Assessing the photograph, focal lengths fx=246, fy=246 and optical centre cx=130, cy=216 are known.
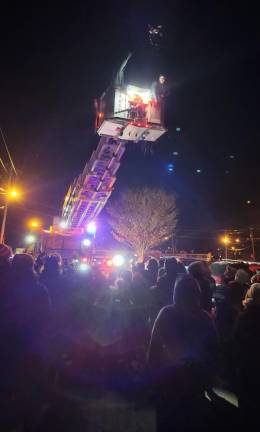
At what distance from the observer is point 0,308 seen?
107 inches

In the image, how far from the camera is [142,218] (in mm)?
31734

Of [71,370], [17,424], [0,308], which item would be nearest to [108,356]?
[71,370]

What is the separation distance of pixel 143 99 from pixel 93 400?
255 inches

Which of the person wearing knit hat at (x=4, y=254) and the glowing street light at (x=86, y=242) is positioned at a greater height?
the glowing street light at (x=86, y=242)

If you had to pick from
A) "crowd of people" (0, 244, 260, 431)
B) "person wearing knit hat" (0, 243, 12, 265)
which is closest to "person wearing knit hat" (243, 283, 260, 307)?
"crowd of people" (0, 244, 260, 431)

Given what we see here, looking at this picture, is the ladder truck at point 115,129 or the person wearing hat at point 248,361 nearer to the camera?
the person wearing hat at point 248,361

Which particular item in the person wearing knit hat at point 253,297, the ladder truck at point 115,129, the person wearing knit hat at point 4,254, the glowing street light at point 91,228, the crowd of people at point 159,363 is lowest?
the crowd of people at point 159,363

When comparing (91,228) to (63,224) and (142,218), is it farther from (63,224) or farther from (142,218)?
(142,218)

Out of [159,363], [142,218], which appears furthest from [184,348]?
[142,218]

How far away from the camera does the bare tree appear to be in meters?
31.4

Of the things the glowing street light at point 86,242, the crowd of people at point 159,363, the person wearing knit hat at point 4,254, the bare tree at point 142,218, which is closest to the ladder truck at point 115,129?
the crowd of people at point 159,363

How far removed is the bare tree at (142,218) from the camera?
3138 cm

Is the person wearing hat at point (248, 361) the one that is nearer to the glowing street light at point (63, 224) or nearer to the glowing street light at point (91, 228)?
the glowing street light at point (91, 228)

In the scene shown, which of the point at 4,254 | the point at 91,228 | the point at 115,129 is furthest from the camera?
the point at 91,228
